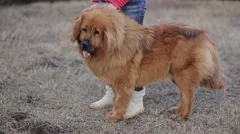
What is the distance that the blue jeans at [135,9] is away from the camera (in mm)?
4699

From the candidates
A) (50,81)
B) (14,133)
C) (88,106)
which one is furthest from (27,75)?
(14,133)

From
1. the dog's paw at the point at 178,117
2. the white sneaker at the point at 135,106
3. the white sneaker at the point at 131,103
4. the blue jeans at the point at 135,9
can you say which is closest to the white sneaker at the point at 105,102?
the white sneaker at the point at 131,103

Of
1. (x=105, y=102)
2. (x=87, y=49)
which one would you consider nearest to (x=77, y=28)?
(x=87, y=49)

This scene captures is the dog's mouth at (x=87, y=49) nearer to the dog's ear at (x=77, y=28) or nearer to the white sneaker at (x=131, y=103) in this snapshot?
the dog's ear at (x=77, y=28)

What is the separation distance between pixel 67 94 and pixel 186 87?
1.87 metres

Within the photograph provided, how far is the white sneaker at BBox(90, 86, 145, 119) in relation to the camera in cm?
488

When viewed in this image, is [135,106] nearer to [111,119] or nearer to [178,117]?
[111,119]

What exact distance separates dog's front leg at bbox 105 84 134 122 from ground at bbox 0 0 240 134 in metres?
0.10

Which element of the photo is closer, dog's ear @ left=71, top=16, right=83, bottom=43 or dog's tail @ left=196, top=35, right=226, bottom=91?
dog's ear @ left=71, top=16, right=83, bottom=43

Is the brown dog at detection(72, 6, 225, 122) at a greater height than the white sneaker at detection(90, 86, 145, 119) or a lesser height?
greater

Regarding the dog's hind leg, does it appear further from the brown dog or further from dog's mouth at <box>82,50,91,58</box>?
dog's mouth at <box>82,50,91,58</box>

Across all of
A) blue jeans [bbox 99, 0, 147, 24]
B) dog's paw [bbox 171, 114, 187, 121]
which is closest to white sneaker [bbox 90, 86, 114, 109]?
dog's paw [bbox 171, 114, 187, 121]

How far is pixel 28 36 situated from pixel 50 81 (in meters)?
3.59

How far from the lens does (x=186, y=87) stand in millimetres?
4660
